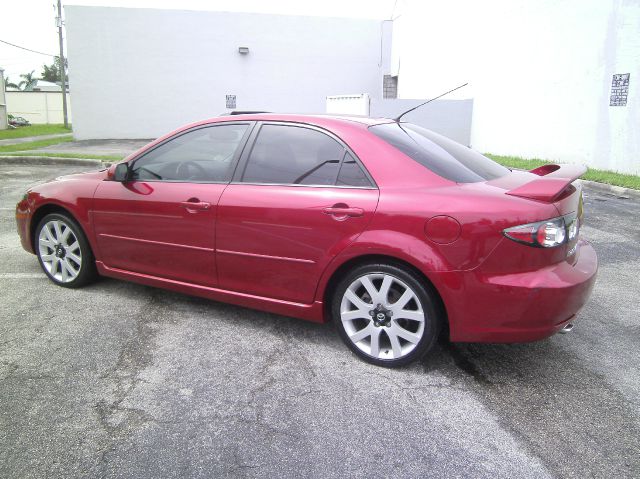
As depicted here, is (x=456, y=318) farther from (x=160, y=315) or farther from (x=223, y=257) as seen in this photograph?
(x=160, y=315)

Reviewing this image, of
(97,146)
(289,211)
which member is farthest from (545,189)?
(97,146)

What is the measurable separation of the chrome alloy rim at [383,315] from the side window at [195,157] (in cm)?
124

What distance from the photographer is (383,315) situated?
2975 millimetres

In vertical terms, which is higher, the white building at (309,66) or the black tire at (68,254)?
the white building at (309,66)

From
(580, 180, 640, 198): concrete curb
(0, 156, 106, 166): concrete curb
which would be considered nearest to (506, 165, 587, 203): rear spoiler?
(580, 180, 640, 198): concrete curb

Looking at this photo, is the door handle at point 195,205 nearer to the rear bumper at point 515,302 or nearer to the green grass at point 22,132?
the rear bumper at point 515,302

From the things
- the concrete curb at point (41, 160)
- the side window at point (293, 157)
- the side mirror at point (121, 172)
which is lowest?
the concrete curb at point (41, 160)

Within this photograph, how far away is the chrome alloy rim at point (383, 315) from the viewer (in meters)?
2.92

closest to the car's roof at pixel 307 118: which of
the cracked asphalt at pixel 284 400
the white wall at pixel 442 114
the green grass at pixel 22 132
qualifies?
the cracked asphalt at pixel 284 400

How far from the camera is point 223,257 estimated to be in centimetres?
346

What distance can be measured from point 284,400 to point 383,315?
2.46 feet

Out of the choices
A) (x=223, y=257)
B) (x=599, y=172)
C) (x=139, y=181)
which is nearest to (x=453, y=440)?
(x=223, y=257)

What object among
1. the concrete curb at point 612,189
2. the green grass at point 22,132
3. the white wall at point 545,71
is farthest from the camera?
the green grass at point 22,132

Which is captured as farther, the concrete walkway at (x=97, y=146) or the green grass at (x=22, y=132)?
the green grass at (x=22, y=132)
